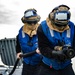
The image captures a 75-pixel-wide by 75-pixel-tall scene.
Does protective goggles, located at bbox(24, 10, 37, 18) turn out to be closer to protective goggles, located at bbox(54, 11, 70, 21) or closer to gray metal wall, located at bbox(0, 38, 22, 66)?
protective goggles, located at bbox(54, 11, 70, 21)

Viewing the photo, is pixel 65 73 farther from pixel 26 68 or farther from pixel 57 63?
pixel 26 68

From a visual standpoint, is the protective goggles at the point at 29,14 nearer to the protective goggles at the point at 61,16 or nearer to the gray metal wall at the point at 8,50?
the protective goggles at the point at 61,16

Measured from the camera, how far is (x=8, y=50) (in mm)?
8492

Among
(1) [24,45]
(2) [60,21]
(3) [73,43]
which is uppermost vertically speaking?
(2) [60,21]

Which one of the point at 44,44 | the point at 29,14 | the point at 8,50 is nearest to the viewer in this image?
the point at 44,44

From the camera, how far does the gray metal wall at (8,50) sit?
8383 mm

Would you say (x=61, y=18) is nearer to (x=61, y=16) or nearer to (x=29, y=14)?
(x=61, y=16)

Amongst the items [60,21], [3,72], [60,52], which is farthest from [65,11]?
Result: [3,72]

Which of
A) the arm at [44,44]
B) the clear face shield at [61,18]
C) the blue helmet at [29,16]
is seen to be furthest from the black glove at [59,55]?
the blue helmet at [29,16]

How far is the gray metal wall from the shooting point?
838cm

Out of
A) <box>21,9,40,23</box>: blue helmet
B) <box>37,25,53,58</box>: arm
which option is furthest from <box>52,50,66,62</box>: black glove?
<box>21,9,40,23</box>: blue helmet

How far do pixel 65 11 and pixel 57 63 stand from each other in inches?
21.2

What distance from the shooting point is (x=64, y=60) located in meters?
3.80

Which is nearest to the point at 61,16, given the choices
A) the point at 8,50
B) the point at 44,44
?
the point at 44,44
